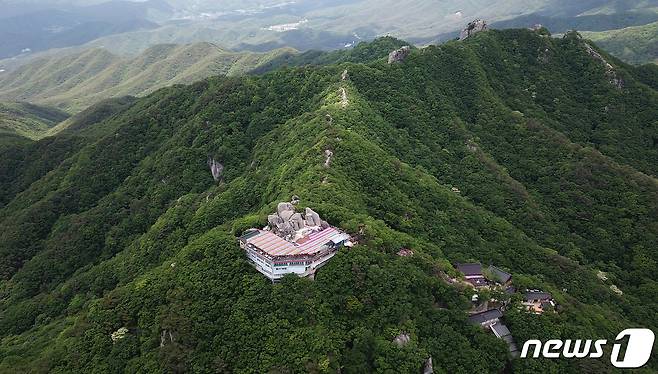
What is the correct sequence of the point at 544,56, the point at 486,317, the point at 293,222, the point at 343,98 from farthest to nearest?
1. the point at 544,56
2. the point at 343,98
3. the point at 293,222
4. the point at 486,317

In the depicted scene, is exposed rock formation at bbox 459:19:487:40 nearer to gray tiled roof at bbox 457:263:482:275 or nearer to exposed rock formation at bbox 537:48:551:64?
exposed rock formation at bbox 537:48:551:64

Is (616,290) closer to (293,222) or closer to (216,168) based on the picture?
(293,222)

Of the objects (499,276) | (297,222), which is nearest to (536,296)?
(499,276)

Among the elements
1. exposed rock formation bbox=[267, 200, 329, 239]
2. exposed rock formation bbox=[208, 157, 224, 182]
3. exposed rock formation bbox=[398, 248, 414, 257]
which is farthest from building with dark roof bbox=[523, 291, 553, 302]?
exposed rock formation bbox=[208, 157, 224, 182]

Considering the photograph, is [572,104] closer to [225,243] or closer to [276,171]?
[276,171]

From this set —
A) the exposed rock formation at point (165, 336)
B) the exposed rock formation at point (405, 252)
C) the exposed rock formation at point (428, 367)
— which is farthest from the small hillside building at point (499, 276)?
the exposed rock formation at point (165, 336)

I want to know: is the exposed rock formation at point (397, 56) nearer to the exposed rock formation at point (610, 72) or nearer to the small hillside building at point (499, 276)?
the exposed rock formation at point (610, 72)

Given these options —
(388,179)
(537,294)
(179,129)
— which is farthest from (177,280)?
(179,129)
